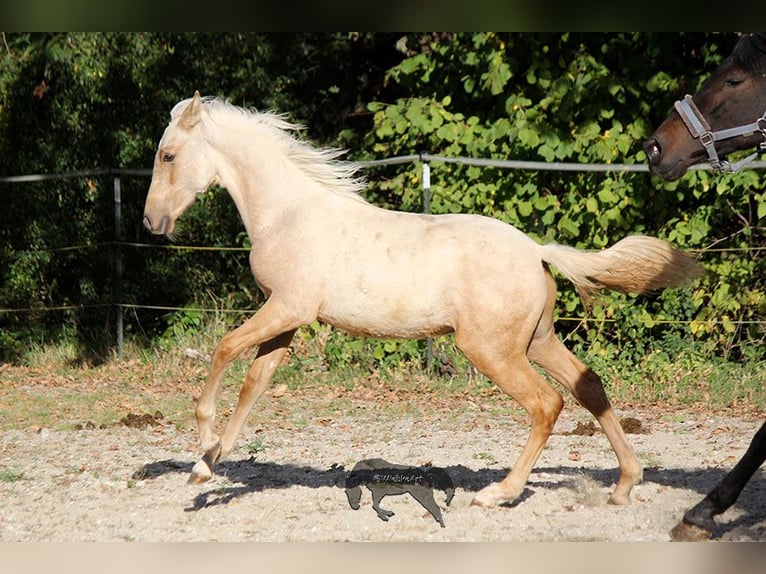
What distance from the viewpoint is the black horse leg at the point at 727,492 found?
471 cm

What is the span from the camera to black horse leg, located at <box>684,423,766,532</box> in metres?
4.71

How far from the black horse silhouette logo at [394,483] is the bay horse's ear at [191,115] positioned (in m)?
2.19

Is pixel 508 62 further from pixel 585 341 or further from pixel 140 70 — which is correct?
pixel 140 70

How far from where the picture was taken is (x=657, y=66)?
30.2 feet

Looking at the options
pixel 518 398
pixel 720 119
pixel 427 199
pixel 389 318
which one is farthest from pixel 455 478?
pixel 427 199

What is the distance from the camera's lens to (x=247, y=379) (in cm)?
543

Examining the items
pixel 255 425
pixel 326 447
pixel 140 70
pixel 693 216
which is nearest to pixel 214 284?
pixel 140 70

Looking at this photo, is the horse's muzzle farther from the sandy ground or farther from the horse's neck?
the sandy ground

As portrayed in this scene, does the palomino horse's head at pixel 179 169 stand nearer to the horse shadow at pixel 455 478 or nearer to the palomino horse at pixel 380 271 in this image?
the palomino horse at pixel 380 271

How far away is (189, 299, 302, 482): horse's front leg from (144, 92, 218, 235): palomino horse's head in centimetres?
85

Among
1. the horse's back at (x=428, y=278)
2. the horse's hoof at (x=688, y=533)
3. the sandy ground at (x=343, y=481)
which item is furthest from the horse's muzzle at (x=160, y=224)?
the horse's hoof at (x=688, y=533)

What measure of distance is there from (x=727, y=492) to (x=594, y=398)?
2.80 ft

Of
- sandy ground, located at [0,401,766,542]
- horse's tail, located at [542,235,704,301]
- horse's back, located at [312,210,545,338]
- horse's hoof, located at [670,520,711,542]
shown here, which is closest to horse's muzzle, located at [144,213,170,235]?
horse's back, located at [312,210,545,338]

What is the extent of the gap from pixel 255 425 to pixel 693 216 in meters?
4.38
